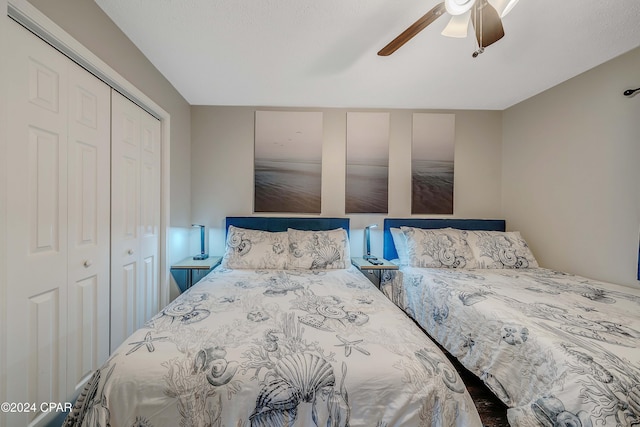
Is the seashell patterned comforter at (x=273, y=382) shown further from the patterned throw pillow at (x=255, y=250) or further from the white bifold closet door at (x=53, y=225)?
the patterned throw pillow at (x=255, y=250)

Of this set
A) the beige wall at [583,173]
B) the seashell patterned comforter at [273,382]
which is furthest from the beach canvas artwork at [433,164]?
the seashell patterned comforter at [273,382]

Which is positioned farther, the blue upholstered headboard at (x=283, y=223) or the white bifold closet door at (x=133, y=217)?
the blue upholstered headboard at (x=283, y=223)

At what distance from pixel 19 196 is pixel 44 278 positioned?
1.34 feet

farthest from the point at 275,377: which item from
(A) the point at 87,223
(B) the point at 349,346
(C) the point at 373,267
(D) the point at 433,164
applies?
(D) the point at 433,164

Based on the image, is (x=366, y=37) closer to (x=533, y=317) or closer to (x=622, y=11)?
(x=622, y=11)

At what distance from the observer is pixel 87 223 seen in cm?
143

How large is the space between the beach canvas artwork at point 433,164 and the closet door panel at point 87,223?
2.82 meters

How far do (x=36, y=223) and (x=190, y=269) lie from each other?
49.6 inches

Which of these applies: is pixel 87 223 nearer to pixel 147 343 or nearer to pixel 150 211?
pixel 150 211

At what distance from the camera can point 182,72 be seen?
6.79 ft

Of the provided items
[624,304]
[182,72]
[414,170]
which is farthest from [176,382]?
[414,170]

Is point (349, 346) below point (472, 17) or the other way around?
below

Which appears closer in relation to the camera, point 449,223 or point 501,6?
point 501,6

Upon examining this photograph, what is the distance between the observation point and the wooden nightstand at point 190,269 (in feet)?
7.38
